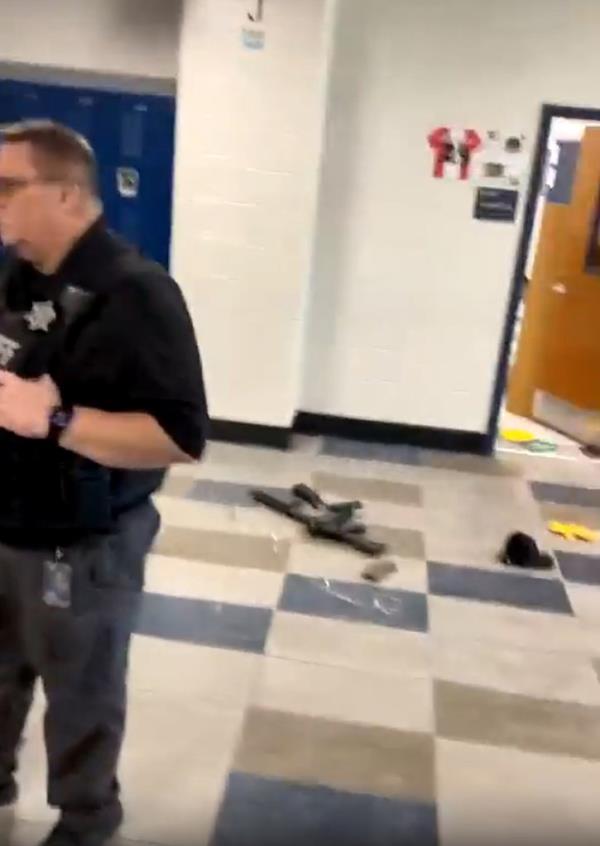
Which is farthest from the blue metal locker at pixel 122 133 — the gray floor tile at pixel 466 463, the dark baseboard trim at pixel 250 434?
the gray floor tile at pixel 466 463

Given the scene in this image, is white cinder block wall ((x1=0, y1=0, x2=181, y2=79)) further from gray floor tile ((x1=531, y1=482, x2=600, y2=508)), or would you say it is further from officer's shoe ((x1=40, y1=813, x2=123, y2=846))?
officer's shoe ((x1=40, y1=813, x2=123, y2=846))

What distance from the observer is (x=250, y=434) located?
202 inches

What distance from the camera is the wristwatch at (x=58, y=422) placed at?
1671mm

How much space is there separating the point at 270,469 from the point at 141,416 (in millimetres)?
3120

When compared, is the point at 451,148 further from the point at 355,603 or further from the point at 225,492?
the point at 355,603

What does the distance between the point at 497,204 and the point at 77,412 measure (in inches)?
150

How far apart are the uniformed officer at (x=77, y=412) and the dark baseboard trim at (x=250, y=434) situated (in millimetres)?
3168

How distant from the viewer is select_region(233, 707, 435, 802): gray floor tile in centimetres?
251

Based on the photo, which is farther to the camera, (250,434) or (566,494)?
(250,434)

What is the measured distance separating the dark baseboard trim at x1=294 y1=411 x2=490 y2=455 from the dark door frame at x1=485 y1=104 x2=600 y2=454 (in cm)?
9

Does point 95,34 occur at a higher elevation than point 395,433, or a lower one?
higher

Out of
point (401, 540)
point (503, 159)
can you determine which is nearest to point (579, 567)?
point (401, 540)

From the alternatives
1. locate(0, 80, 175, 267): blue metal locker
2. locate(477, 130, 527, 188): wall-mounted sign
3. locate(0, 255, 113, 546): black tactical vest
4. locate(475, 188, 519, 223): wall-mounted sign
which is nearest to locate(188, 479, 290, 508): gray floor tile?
locate(0, 80, 175, 267): blue metal locker

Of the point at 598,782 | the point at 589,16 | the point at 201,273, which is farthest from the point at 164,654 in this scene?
the point at 589,16
